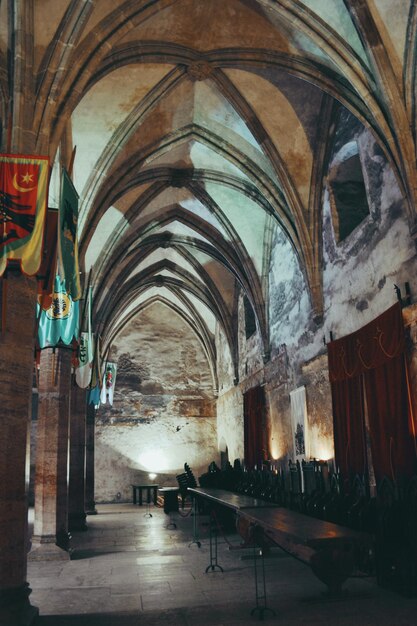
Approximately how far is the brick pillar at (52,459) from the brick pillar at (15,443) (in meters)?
3.07

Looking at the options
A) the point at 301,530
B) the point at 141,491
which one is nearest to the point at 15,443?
the point at 301,530

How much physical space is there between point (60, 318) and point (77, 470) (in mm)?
5421

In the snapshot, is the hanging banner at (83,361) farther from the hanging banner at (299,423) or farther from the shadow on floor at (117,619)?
the shadow on floor at (117,619)

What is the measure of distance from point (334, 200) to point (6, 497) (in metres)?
8.99

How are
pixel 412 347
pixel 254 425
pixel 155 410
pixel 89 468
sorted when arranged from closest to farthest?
pixel 412 347, pixel 254 425, pixel 89 468, pixel 155 410

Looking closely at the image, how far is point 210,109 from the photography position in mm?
12133

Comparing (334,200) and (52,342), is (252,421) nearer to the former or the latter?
(334,200)

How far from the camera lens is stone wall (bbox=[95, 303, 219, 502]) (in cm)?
2283

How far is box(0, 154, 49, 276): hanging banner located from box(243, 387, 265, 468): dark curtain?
11.8 meters

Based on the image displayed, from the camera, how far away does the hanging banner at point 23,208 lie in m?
5.50

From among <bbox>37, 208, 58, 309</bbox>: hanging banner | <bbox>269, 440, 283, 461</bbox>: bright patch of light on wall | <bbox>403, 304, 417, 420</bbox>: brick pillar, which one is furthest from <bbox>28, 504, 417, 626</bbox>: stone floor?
<bbox>269, 440, 283, 461</bbox>: bright patch of light on wall

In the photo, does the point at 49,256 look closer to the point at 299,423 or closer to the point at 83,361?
the point at 83,361

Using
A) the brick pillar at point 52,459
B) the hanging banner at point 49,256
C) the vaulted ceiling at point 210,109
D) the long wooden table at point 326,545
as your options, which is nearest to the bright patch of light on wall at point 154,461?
the vaulted ceiling at point 210,109

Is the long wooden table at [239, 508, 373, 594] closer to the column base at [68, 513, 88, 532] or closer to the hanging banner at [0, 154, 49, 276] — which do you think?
the hanging banner at [0, 154, 49, 276]
